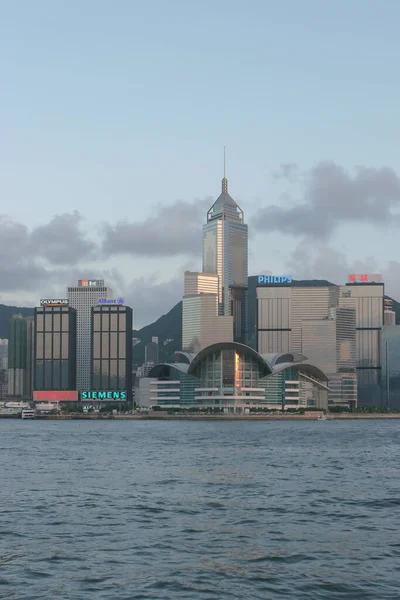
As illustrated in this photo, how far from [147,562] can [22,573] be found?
5141mm

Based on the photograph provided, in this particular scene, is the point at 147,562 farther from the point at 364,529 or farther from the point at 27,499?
the point at 27,499

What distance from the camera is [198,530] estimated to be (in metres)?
43.2

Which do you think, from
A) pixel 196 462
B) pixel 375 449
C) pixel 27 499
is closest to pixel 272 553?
pixel 27 499

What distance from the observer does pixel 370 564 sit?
3553 centimetres

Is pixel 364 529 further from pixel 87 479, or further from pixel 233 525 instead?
pixel 87 479

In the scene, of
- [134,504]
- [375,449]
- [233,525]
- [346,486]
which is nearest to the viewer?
[233,525]

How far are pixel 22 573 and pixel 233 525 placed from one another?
1407 cm

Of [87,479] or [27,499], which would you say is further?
[87,479]

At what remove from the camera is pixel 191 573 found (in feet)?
112

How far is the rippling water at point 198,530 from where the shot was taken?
32.2 meters

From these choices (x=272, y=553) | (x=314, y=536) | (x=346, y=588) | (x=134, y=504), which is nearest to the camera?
(x=346, y=588)

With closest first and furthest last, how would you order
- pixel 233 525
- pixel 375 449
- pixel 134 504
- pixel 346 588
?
1. pixel 346 588
2. pixel 233 525
3. pixel 134 504
4. pixel 375 449

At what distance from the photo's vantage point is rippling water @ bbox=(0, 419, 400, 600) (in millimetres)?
32250

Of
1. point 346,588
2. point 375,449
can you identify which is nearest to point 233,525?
point 346,588
